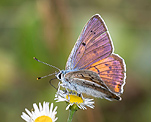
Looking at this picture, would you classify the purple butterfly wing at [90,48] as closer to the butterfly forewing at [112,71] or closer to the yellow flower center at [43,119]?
the butterfly forewing at [112,71]

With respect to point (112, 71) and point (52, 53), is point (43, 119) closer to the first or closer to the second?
point (112, 71)

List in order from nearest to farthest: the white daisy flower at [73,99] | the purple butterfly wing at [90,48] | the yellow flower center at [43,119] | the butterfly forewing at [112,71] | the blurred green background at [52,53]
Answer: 1. the yellow flower center at [43,119]
2. the white daisy flower at [73,99]
3. the butterfly forewing at [112,71]
4. the purple butterfly wing at [90,48]
5. the blurred green background at [52,53]

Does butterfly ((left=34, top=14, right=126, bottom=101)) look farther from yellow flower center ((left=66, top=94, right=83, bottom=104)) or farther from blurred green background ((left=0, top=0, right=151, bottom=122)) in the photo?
blurred green background ((left=0, top=0, right=151, bottom=122))

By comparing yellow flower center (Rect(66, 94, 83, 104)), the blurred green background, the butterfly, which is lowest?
yellow flower center (Rect(66, 94, 83, 104))

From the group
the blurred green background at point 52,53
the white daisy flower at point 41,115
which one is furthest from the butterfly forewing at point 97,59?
the blurred green background at point 52,53

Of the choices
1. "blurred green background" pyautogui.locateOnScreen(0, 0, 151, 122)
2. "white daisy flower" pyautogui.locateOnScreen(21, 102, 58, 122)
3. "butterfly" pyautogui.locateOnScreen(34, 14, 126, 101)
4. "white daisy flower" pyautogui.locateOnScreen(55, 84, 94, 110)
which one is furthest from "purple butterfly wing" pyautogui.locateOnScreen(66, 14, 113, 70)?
"blurred green background" pyautogui.locateOnScreen(0, 0, 151, 122)

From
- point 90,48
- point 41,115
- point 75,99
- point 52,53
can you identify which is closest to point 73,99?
point 75,99
